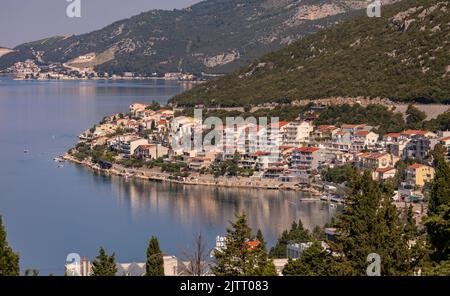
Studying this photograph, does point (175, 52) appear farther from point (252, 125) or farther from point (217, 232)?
point (217, 232)

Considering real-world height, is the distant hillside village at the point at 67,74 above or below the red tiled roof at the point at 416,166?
above

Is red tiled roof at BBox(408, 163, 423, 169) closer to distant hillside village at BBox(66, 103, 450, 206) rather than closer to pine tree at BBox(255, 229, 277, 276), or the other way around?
distant hillside village at BBox(66, 103, 450, 206)

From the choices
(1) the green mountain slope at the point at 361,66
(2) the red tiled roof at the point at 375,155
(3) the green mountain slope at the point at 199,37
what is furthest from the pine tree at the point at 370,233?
(3) the green mountain slope at the point at 199,37

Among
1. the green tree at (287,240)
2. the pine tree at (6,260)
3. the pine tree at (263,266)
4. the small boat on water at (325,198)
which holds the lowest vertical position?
the small boat on water at (325,198)

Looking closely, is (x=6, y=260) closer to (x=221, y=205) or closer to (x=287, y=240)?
(x=287, y=240)

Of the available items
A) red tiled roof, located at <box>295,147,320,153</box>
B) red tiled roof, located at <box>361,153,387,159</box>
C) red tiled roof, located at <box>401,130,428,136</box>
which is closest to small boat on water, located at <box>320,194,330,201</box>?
red tiled roof, located at <box>361,153,387,159</box>

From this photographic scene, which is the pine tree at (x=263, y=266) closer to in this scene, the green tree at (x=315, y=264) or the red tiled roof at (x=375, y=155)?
the green tree at (x=315, y=264)

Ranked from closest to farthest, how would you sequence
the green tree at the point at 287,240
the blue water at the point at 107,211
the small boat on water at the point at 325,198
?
the green tree at the point at 287,240
the blue water at the point at 107,211
the small boat on water at the point at 325,198

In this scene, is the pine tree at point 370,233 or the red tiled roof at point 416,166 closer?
the pine tree at point 370,233
